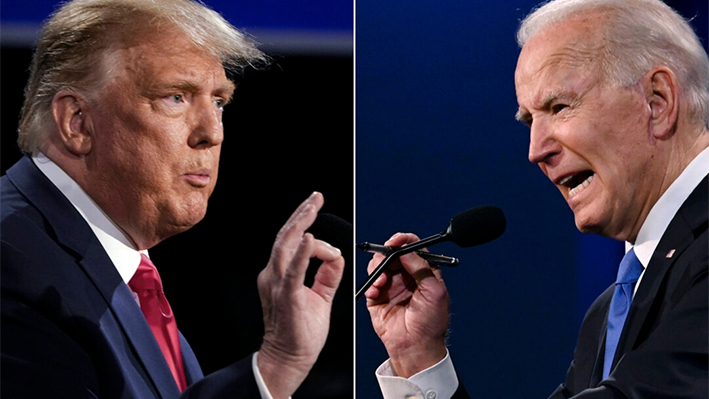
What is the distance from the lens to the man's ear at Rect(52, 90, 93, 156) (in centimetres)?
132

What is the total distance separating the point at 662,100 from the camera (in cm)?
190

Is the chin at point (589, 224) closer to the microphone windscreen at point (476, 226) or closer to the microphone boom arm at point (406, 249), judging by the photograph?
the microphone windscreen at point (476, 226)

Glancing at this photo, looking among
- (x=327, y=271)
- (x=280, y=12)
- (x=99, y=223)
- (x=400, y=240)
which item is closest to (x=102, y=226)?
(x=99, y=223)

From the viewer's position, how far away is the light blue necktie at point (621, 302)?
1.89 metres

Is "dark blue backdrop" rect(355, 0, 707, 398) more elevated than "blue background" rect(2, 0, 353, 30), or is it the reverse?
"blue background" rect(2, 0, 353, 30)

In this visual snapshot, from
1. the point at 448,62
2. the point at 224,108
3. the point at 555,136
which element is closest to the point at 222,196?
the point at 224,108

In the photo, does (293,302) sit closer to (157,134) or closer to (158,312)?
(158,312)

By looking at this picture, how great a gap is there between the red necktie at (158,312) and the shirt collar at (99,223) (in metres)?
0.02

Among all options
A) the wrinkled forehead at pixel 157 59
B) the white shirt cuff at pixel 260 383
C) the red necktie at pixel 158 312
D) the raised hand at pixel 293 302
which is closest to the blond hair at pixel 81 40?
the wrinkled forehead at pixel 157 59

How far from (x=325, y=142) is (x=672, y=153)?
89cm

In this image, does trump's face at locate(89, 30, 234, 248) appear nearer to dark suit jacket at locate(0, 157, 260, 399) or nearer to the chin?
dark suit jacket at locate(0, 157, 260, 399)

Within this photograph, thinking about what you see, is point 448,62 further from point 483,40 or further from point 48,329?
point 48,329

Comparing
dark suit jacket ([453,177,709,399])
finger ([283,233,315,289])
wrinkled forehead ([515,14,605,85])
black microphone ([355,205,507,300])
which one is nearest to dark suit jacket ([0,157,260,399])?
finger ([283,233,315,289])

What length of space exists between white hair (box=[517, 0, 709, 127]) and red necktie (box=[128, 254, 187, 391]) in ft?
3.90
